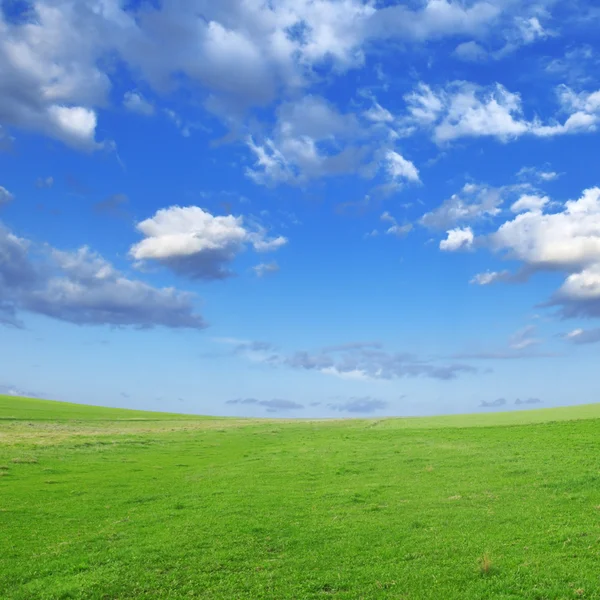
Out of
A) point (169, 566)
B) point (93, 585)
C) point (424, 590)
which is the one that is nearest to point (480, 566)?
point (424, 590)

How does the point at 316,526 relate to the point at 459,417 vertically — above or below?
below

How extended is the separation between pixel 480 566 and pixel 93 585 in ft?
45.6

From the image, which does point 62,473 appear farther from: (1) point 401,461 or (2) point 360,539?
(2) point 360,539

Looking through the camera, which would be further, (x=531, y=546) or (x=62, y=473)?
(x=62, y=473)

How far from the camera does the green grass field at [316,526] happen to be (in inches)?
725

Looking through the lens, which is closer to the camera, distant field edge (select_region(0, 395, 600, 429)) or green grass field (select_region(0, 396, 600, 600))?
green grass field (select_region(0, 396, 600, 600))

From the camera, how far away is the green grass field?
18408 mm

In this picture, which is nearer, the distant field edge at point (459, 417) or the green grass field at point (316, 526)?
the green grass field at point (316, 526)

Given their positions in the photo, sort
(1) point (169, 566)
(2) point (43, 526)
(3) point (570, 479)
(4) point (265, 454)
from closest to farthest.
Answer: (1) point (169, 566) → (2) point (43, 526) → (3) point (570, 479) → (4) point (265, 454)

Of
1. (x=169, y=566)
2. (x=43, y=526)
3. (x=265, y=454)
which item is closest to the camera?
(x=169, y=566)

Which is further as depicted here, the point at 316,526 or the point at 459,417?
the point at 459,417

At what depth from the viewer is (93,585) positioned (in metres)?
18.6

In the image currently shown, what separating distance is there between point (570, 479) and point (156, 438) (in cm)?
6055

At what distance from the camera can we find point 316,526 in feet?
83.0
